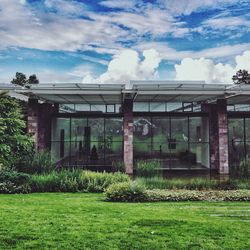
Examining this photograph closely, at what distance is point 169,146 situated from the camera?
24.2 metres

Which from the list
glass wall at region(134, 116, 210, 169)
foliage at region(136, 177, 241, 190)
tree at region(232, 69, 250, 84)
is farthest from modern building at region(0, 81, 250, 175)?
tree at region(232, 69, 250, 84)

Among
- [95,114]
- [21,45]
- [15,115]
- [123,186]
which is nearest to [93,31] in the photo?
[21,45]

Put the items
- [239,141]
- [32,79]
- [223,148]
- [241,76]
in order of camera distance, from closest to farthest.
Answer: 1. [223,148]
2. [239,141]
3. [32,79]
4. [241,76]

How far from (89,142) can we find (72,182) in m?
10.0

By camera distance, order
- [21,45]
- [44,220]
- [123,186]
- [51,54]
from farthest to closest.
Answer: [51,54] → [21,45] → [123,186] → [44,220]

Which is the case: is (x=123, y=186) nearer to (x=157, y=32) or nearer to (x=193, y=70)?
(x=157, y=32)

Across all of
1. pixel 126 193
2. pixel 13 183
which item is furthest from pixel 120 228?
pixel 13 183

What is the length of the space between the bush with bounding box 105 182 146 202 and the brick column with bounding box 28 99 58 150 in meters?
9.77

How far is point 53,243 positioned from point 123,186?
20.1 ft

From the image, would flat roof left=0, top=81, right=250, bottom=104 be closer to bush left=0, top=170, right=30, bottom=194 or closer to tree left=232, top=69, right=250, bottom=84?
bush left=0, top=170, right=30, bottom=194

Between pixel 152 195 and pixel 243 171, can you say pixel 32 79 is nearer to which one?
pixel 243 171

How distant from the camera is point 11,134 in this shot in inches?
566

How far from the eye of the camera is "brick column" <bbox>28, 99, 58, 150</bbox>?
21.0 meters

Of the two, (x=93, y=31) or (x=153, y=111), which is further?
(x=153, y=111)
